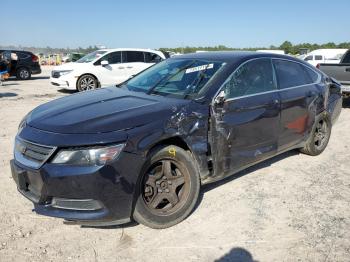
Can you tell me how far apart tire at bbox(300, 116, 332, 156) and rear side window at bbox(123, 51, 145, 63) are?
943 centimetres

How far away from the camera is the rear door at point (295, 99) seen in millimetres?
4805

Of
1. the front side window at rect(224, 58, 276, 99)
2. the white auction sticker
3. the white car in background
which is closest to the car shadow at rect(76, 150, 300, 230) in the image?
the front side window at rect(224, 58, 276, 99)

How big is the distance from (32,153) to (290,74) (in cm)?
350

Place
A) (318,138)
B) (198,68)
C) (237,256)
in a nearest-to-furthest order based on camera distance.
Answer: (237,256) < (198,68) < (318,138)

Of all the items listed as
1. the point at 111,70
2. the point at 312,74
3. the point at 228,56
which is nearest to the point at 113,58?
the point at 111,70

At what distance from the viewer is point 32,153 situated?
10.7ft

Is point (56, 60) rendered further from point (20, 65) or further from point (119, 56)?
point (119, 56)

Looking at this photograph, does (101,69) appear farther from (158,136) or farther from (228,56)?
(158,136)

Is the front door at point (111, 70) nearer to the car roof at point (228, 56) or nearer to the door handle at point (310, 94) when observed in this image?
the car roof at point (228, 56)

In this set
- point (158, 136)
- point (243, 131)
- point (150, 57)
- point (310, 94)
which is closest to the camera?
point (158, 136)

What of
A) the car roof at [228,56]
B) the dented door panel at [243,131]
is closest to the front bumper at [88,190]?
the dented door panel at [243,131]

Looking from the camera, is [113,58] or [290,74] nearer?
[290,74]

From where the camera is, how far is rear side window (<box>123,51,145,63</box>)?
14.0 metres

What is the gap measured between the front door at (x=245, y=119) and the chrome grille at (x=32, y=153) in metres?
1.61
